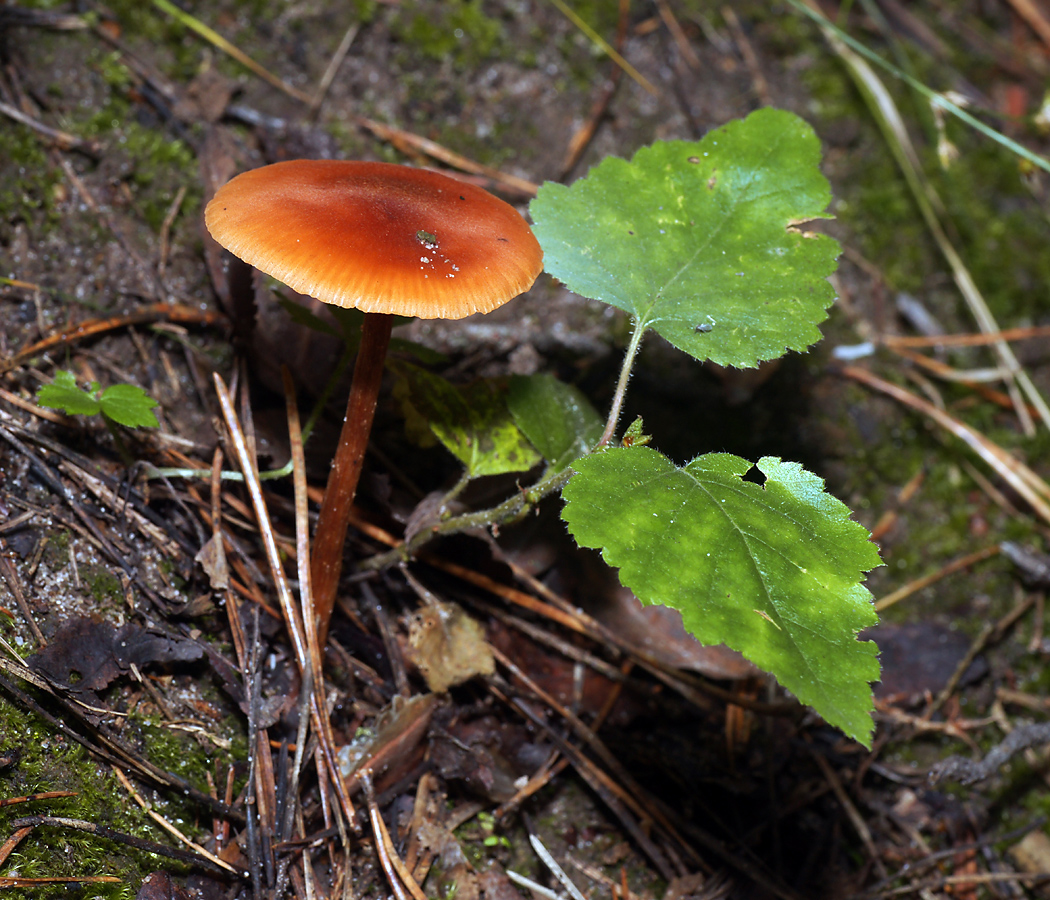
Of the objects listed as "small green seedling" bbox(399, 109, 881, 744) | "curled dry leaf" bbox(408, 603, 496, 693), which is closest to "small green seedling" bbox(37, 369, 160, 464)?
"small green seedling" bbox(399, 109, 881, 744)

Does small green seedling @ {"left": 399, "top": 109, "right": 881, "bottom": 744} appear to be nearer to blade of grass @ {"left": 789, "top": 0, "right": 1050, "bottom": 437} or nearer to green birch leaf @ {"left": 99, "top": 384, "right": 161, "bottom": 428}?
green birch leaf @ {"left": 99, "top": 384, "right": 161, "bottom": 428}

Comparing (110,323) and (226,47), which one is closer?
(110,323)

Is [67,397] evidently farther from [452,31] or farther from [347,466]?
[452,31]

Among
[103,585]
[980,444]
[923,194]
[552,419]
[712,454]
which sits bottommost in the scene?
[103,585]

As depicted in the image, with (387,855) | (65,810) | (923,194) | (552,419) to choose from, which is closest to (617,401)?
(552,419)

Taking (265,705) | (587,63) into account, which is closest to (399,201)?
(265,705)
